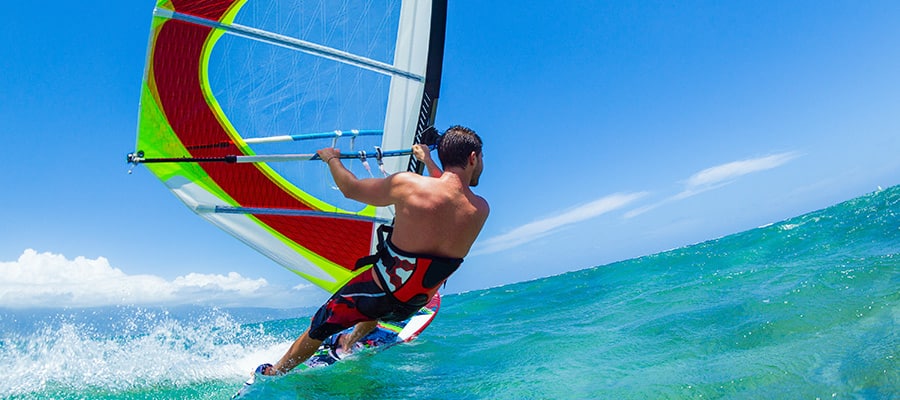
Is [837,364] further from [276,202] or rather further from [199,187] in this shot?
[199,187]

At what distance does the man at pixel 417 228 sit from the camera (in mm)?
3059

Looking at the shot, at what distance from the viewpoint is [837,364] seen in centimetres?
283

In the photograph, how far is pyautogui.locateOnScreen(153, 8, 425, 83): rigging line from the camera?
4.54 metres

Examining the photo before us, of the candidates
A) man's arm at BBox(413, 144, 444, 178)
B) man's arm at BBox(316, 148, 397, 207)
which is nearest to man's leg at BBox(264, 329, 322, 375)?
man's arm at BBox(316, 148, 397, 207)

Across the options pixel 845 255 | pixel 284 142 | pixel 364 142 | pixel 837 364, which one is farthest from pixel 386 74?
pixel 845 255

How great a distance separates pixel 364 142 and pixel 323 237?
1.19 metres

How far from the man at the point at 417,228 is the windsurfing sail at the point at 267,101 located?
1.26 m

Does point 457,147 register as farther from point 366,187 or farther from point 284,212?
point 284,212

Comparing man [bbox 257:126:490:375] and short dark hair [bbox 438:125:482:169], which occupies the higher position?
short dark hair [bbox 438:125:482:169]

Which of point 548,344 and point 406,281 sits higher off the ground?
point 406,281

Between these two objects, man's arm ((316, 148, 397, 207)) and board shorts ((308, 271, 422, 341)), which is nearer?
man's arm ((316, 148, 397, 207))

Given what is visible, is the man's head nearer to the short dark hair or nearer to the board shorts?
the short dark hair

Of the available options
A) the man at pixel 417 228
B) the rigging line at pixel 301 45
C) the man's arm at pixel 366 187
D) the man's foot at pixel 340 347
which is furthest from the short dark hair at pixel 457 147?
the man's foot at pixel 340 347

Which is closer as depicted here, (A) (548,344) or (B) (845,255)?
(A) (548,344)
